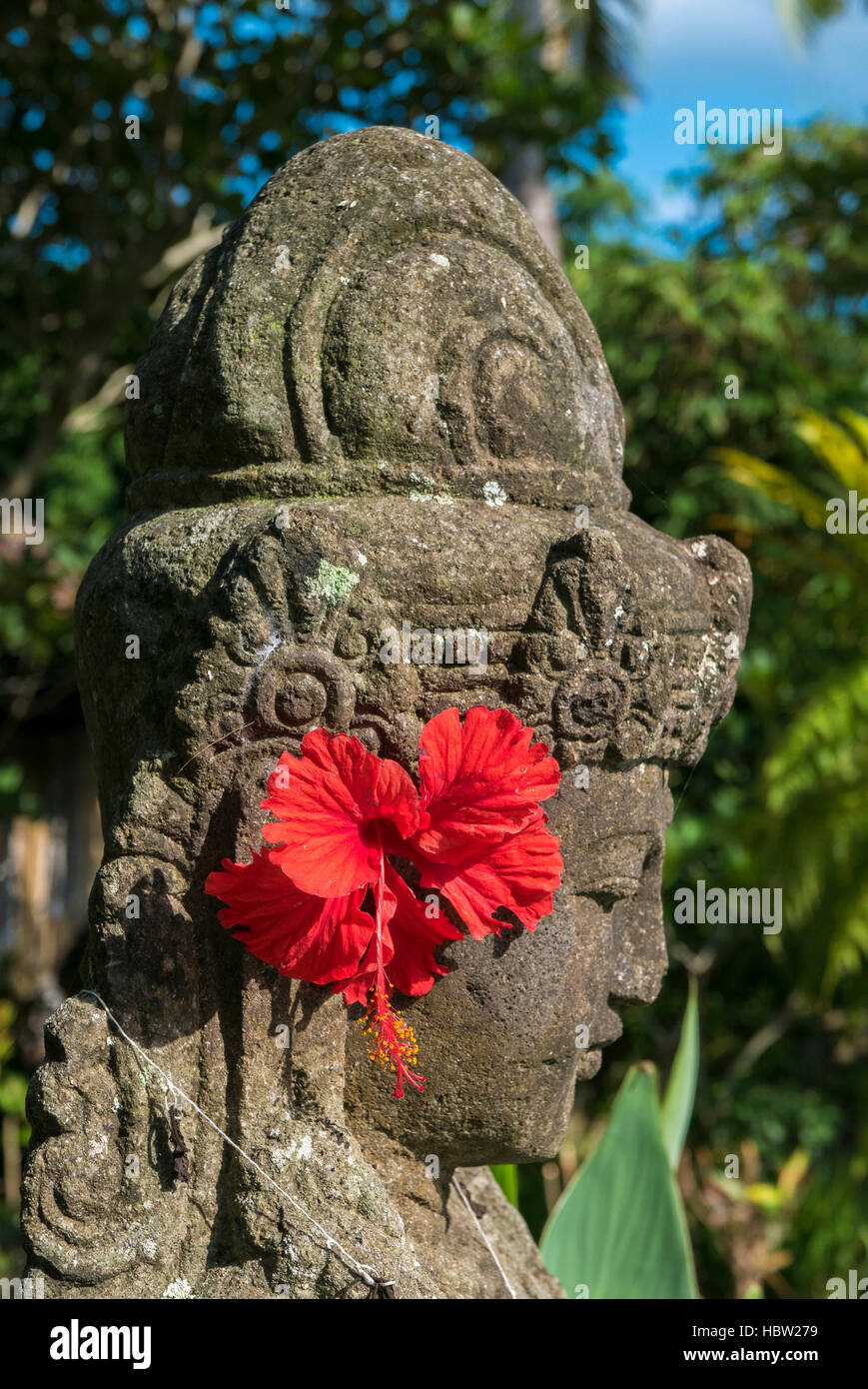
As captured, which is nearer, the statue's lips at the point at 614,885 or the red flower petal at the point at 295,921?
the red flower petal at the point at 295,921

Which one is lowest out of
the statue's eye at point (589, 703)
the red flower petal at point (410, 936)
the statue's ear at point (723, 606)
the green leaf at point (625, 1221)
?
the green leaf at point (625, 1221)

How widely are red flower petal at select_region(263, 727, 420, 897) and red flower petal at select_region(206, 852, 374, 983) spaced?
0.16 feet

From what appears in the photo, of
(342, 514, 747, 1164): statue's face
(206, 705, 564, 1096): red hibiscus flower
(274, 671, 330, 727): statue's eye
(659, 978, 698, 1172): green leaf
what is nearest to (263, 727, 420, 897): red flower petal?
(206, 705, 564, 1096): red hibiscus flower

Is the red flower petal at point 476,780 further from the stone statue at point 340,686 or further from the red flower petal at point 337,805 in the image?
the stone statue at point 340,686

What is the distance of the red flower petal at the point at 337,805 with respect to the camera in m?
Answer: 1.57

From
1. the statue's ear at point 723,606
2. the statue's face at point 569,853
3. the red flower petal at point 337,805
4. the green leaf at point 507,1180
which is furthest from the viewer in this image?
the green leaf at point 507,1180

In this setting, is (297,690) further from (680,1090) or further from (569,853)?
(680,1090)

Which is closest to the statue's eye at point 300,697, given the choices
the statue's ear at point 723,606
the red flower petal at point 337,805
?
the red flower petal at point 337,805

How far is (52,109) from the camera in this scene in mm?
4828

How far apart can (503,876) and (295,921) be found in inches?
11.1

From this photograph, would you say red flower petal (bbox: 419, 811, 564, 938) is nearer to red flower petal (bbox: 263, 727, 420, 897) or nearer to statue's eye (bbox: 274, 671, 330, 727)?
red flower petal (bbox: 263, 727, 420, 897)

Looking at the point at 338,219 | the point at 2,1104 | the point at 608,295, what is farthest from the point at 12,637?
the point at 338,219

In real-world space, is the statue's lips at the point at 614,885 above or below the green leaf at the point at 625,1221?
above

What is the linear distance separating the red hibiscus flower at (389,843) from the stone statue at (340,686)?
15cm
